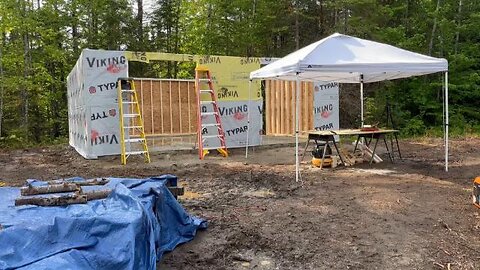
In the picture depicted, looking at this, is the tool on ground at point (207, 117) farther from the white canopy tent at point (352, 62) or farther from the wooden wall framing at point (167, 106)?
the white canopy tent at point (352, 62)

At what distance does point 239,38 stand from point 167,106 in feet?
20.0

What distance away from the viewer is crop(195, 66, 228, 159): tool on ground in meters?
9.55

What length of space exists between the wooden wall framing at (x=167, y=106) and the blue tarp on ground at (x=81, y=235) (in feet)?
27.0

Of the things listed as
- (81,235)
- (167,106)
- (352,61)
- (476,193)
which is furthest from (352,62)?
(167,106)

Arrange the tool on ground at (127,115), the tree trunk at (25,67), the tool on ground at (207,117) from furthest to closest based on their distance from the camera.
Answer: the tree trunk at (25,67) → the tool on ground at (207,117) → the tool on ground at (127,115)

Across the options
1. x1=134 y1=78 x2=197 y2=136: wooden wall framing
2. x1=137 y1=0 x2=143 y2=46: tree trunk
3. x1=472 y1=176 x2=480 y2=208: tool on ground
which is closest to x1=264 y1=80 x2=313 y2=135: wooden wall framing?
x1=134 y1=78 x2=197 y2=136: wooden wall framing

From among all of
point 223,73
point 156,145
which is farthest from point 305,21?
point 156,145

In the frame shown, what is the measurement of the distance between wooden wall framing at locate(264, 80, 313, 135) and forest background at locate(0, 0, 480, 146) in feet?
11.7

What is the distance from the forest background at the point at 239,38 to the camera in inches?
587

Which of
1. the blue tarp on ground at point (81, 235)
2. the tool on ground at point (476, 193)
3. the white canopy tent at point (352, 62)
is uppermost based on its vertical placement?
the white canopy tent at point (352, 62)

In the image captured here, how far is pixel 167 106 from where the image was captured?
1201cm

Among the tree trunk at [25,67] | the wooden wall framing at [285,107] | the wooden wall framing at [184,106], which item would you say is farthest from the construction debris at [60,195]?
the tree trunk at [25,67]

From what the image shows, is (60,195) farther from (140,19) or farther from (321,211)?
(140,19)

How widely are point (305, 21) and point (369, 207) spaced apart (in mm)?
12906
